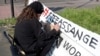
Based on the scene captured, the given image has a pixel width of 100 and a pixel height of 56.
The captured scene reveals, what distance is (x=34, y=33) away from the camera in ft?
13.6

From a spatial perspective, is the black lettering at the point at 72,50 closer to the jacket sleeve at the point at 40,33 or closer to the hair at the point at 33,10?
the jacket sleeve at the point at 40,33

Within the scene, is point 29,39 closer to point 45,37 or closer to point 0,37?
point 45,37

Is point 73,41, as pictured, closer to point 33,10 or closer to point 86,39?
point 86,39

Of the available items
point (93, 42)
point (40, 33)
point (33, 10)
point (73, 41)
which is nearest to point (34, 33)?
point (40, 33)

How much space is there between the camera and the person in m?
4.12

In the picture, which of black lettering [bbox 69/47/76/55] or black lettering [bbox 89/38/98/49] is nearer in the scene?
black lettering [bbox 89/38/98/49]

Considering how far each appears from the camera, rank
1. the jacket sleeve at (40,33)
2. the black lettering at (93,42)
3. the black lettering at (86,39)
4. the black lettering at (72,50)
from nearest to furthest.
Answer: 1. the black lettering at (93,42)
2. the black lettering at (86,39)
3. the black lettering at (72,50)
4. the jacket sleeve at (40,33)

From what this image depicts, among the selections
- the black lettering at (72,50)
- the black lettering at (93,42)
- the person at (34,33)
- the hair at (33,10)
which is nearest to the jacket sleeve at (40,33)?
the person at (34,33)

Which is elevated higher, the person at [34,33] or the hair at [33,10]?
the hair at [33,10]

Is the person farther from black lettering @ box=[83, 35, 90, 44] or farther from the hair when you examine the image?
black lettering @ box=[83, 35, 90, 44]

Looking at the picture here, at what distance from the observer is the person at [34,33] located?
13.5 feet

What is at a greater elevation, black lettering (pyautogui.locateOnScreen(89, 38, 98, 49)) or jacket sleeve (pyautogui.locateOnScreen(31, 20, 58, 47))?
black lettering (pyautogui.locateOnScreen(89, 38, 98, 49))

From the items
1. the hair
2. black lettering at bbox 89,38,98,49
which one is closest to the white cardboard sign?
black lettering at bbox 89,38,98,49

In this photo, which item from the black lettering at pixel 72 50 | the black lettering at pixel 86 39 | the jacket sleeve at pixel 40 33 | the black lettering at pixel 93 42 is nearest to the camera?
the black lettering at pixel 93 42
